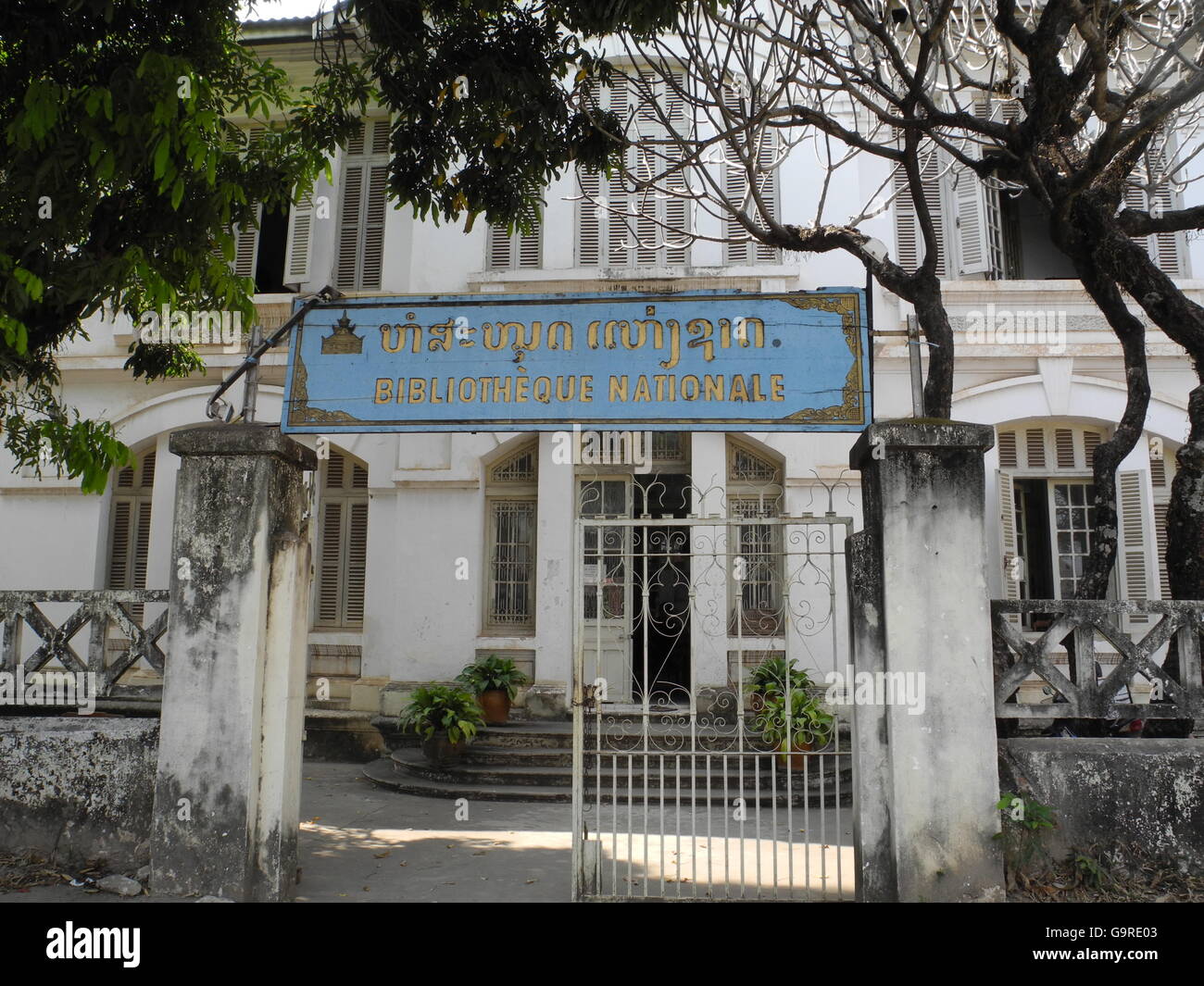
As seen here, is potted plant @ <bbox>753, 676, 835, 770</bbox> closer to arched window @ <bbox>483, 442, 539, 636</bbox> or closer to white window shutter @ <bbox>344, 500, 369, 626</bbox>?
arched window @ <bbox>483, 442, 539, 636</bbox>

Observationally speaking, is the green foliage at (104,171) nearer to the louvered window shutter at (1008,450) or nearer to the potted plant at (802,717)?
the potted plant at (802,717)

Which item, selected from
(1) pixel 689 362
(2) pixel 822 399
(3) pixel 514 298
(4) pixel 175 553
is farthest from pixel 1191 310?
(4) pixel 175 553

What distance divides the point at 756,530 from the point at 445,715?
3.28 meters

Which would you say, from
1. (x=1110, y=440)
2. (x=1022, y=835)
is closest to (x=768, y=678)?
(x=1110, y=440)

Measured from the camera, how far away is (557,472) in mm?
9398

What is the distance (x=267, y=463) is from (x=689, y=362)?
2203mm

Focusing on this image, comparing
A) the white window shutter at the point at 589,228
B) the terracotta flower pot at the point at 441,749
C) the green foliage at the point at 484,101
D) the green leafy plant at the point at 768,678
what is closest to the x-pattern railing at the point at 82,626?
the green foliage at the point at 484,101

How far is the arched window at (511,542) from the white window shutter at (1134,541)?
225 inches

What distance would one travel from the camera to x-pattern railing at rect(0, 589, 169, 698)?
4871 mm

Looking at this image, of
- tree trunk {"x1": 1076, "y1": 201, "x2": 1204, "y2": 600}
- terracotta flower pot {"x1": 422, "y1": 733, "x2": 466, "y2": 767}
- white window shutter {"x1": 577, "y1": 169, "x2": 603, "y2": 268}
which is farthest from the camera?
white window shutter {"x1": 577, "y1": 169, "x2": 603, "y2": 268}

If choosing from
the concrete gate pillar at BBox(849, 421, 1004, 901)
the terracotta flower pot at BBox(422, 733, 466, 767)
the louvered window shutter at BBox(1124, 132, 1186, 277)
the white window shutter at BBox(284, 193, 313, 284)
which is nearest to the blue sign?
the concrete gate pillar at BBox(849, 421, 1004, 901)

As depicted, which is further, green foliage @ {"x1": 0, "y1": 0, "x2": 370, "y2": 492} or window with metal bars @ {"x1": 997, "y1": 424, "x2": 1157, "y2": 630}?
window with metal bars @ {"x1": 997, "y1": 424, "x2": 1157, "y2": 630}

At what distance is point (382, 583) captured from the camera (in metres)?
9.49

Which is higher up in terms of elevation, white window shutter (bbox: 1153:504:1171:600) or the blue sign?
the blue sign
